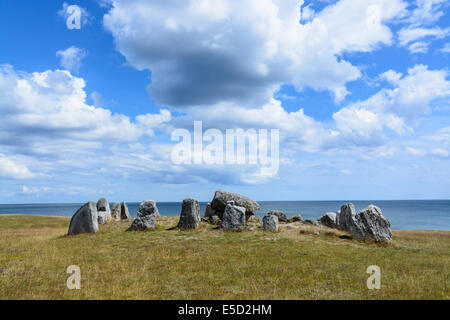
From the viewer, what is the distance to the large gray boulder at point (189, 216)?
27.7 meters

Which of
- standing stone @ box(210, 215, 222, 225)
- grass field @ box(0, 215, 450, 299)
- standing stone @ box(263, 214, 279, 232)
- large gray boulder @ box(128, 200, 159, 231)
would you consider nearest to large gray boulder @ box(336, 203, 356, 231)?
grass field @ box(0, 215, 450, 299)

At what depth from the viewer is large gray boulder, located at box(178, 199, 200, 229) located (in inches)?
1092

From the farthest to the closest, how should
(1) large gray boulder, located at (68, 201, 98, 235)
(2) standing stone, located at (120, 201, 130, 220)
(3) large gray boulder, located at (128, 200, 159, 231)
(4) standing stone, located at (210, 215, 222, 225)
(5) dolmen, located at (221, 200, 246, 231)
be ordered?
1. (2) standing stone, located at (120, 201, 130, 220)
2. (4) standing stone, located at (210, 215, 222, 225)
3. (5) dolmen, located at (221, 200, 246, 231)
4. (3) large gray boulder, located at (128, 200, 159, 231)
5. (1) large gray boulder, located at (68, 201, 98, 235)

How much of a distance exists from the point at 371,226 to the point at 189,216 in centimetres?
1562

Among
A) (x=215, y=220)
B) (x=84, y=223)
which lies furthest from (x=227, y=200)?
(x=84, y=223)

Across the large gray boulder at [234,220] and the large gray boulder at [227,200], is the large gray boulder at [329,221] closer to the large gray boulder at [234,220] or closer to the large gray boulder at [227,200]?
the large gray boulder at [227,200]

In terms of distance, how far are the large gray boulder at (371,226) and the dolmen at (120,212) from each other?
2797 cm

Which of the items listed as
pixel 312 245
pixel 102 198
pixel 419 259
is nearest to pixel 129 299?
pixel 312 245

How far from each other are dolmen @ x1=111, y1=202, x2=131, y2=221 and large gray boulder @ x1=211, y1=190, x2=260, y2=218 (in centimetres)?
1296

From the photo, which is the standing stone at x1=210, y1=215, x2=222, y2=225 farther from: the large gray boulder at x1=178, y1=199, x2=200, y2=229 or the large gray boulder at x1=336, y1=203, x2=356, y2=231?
the large gray boulder at x1=336, y1=203, x2=356, y2=231

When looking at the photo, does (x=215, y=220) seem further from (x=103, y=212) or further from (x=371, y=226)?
(x=371, y=226)

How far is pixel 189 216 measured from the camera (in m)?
27.9

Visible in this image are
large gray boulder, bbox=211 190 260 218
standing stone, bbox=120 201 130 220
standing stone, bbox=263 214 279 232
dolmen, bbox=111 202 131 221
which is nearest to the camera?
standing stone, bbox=263 214 279 232

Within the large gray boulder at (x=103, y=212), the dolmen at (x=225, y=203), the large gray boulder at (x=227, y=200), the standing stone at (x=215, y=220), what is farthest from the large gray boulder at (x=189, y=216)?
the large gray boulder at (x=103, y=212)
